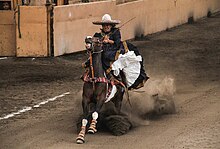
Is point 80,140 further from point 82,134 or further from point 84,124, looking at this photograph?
point 84,124

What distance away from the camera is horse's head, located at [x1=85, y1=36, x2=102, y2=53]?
35.4 ft

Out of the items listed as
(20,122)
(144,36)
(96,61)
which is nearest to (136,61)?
(96,61)

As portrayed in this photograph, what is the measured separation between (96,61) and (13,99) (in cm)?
416

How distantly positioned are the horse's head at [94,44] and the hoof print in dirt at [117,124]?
49.2 inches

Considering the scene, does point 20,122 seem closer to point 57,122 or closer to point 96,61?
point 57,122

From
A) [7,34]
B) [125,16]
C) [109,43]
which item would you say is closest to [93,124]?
[109,43]

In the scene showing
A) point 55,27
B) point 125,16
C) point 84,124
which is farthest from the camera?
point 125,16

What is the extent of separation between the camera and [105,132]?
11.2 m

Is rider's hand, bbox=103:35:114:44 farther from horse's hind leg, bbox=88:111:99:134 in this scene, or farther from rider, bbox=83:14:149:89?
horse's hind leg, bbox=88:111:99:134

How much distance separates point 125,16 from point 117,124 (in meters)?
14.3

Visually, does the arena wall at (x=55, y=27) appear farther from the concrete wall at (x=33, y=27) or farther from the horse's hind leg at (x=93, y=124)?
the horse's hind leg at (x=93, y=124)

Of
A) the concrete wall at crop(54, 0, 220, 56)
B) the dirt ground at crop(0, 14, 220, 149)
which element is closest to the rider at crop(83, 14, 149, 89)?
the dirt ground at crop(0, 14, 220, 149)

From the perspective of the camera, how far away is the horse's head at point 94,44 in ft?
35.4

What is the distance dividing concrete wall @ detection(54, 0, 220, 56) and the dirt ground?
0.58 m
